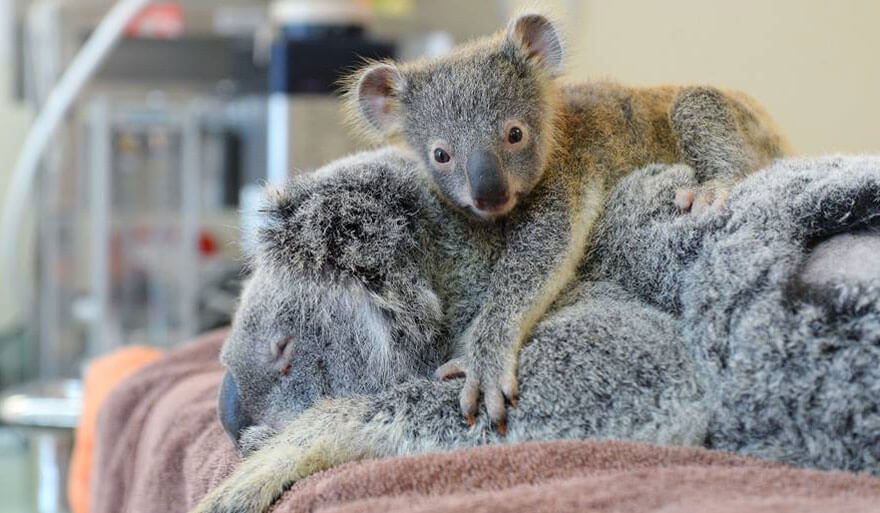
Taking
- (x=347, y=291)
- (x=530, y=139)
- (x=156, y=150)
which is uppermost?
(x=530, y=139)

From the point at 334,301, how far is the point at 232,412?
254mm

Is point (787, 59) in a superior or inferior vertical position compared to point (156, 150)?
superior

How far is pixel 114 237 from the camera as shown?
16.4 ft

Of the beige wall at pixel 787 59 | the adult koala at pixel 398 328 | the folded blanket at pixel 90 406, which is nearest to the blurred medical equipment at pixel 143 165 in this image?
the folded blanket at pixel 90 406

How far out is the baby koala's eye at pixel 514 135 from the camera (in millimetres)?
1657

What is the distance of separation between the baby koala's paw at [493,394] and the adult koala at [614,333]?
2cm

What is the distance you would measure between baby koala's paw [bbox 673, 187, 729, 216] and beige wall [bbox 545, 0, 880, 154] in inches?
30.2

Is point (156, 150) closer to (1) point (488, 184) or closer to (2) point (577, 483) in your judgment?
(1) point (488, 184)

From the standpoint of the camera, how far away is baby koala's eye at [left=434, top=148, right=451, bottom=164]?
166 cm

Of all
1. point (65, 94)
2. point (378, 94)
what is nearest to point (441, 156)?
point (378, 94)

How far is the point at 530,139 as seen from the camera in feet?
5.38

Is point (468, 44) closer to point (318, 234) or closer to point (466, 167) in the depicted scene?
point (466, 167)

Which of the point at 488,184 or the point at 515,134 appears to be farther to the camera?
the point at 515,134

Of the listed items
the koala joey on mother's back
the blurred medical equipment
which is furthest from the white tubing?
the koala joey on mother's back
